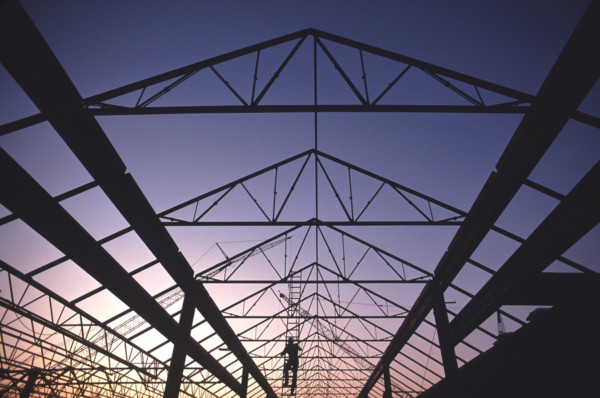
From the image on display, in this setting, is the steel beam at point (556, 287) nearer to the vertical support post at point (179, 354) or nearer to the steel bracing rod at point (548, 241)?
the steel bracing rod at point (548, 241)

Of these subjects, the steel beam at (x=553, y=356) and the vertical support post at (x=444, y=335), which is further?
the vertical support post at (x=444, y=335)

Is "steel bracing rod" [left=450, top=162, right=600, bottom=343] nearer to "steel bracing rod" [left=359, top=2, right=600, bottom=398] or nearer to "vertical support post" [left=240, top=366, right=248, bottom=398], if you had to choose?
"steel bracing rod" [left=359, top=2, right=600, bottom=398]

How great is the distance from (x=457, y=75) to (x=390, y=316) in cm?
1205

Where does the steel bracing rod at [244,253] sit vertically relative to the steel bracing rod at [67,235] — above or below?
above

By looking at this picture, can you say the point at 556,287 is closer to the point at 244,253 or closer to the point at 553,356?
the point at 553,356

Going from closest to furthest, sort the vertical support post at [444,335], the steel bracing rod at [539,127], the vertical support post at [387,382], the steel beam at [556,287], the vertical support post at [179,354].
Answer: the steel bracing rod at [539,127], the steel beam at [556,287], the vertical support post at [179,354], the vertical support post at [444,335], the vertical support post at [387,382]

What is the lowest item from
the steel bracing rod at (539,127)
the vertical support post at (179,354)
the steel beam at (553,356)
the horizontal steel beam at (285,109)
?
the steel beam at (553,356)

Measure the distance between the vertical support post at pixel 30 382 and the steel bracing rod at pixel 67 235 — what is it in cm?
1623

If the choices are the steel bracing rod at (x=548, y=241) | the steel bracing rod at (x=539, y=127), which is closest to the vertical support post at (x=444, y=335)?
the steel bracing rod at (x=548, y=241)

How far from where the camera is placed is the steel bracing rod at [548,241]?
636 cm

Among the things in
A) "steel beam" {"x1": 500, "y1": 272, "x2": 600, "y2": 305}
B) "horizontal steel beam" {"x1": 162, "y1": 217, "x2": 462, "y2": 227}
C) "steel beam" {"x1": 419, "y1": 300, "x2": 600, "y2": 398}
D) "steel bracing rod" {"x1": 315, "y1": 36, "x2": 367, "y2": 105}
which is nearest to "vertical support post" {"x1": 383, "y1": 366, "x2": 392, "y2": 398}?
"steel beam" {"x1": 500, "y1": 272, "x2": 600, "y2": 305}

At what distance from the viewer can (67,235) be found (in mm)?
7098

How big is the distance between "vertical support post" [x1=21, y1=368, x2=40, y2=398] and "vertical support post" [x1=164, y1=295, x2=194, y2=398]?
55.0 ft

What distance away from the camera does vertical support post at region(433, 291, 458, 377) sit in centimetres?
1186
